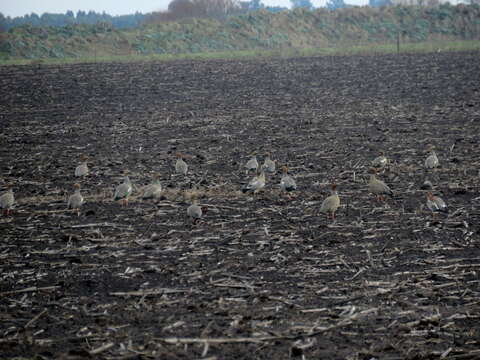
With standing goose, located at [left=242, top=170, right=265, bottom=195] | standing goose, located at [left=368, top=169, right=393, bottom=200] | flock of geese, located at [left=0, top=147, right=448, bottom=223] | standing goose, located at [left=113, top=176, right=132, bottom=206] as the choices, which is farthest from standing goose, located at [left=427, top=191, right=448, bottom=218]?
standing goose, located at [left=113, top=176, right=132, bottom=206]

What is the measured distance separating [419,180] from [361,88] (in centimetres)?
1854

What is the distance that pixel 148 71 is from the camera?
42.8 m

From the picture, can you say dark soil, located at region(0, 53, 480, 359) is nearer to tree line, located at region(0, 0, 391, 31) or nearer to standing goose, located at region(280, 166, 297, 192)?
standing goose, located at region(280, 166, 297, 192)

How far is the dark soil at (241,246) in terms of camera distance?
7117 mm

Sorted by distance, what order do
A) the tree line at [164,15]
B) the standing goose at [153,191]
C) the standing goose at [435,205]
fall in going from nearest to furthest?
the standing goose at [435,205], the standing goose at [153,191], the tree line at [164,15]

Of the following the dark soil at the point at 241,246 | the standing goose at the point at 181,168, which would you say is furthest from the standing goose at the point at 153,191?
the standing goose at the point at 181,168

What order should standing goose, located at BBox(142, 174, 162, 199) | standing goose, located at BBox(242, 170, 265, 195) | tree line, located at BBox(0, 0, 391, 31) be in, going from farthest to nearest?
tree line, located at BBox(0, 0, 391, 31), standing goose, located at BBox(242, 170, 265, 195), standing goose, located at BBox(142, 174, 162, 199)

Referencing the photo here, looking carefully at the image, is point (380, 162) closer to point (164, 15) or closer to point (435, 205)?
point (435, 205)

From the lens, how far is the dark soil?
7.12 meters

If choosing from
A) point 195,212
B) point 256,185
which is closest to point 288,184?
point 256,185

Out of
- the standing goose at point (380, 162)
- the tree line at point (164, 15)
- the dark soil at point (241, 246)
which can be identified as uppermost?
the tree line at point (164, 15)

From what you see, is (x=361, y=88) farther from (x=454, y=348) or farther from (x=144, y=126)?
(x=454, y=348)

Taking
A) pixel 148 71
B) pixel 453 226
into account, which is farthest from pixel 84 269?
pixel 148 71

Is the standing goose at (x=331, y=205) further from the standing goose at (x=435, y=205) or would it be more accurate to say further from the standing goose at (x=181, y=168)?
the standing goose at (x=181, y=168)
